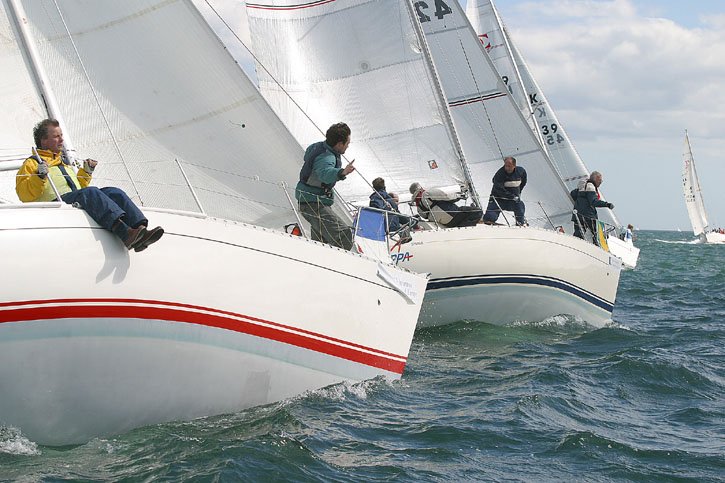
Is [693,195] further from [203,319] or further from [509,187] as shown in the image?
[203,319]

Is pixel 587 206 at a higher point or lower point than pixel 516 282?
higher

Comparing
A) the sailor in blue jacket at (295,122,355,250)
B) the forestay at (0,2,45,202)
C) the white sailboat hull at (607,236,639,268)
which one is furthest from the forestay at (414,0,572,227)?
the white sailboat hull at (607,236,639,268)

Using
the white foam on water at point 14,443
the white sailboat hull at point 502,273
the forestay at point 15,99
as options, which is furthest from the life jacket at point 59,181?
the white sailboat hull at point 502,273

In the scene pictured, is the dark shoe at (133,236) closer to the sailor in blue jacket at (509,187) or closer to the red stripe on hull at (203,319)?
the red stripe on hull at (203,319)

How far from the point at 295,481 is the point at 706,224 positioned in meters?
73.4

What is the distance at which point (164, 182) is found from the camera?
8.70m

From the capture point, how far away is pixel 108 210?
577 centimetres

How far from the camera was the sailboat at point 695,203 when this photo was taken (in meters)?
67.6

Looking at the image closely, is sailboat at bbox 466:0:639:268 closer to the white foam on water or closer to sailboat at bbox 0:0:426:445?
sailboat at bbox 0:0:426:445

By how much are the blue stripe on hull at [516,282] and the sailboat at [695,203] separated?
54692mm

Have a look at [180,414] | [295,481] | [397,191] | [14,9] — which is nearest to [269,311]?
[180,414]

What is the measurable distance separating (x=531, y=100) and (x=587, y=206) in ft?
46.3

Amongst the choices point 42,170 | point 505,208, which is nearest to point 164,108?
point 42,170

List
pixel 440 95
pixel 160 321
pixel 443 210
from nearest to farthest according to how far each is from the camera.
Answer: pixel 160 321 → pixel 443 210 → pixel 440 95
